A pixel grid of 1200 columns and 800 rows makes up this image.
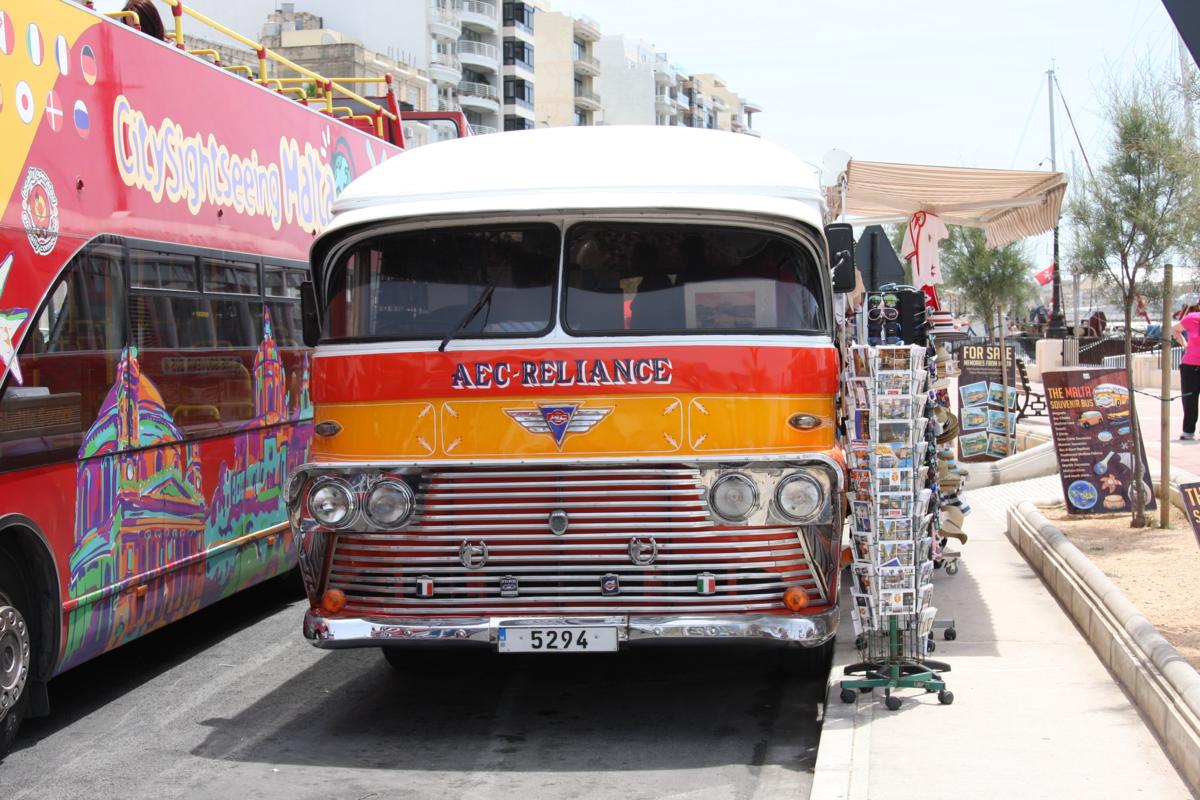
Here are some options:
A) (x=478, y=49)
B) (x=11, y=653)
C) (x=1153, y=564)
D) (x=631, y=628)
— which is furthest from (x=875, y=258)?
(x=478, y=49)

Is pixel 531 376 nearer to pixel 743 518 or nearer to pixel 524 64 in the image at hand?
pixel 743 518

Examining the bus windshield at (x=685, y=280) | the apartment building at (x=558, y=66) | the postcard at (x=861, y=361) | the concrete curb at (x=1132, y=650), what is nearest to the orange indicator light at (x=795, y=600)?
the postcard at (x=861, y=361)

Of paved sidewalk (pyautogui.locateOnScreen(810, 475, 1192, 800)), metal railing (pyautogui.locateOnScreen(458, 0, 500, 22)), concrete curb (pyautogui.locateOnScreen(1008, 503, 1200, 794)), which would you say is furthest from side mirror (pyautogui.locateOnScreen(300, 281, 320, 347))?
metal railing (pyautogui.locateOnScreen(458, 0, 500, 22))

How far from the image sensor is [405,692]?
27.4 ft

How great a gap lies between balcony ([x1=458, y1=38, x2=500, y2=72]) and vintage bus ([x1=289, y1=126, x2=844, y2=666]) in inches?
3472

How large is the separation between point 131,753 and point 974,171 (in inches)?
315

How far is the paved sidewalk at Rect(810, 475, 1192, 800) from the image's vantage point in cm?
571

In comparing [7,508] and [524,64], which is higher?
[524,64]

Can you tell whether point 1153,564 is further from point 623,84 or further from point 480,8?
point 623,84

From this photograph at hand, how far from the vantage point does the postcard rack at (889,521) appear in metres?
7.11

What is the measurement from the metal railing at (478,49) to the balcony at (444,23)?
2.06 m

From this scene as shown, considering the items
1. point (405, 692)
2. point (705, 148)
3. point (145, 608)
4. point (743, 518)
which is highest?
point (705, 148)

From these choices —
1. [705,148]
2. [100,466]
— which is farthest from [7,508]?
[705,148]

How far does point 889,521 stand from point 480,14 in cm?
9125
